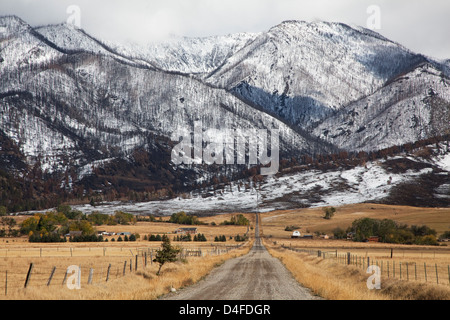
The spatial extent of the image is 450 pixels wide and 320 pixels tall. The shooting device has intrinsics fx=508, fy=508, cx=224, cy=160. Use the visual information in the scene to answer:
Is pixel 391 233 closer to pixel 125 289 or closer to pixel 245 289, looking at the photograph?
Answer: pixel 245 289

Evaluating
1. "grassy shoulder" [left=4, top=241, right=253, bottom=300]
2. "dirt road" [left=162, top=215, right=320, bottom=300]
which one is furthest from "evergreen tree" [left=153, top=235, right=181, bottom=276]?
"dirt road" [left=162, top=215, right=320, bottom=300]

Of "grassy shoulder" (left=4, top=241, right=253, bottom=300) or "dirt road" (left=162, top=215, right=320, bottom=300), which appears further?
"dirt road" (left=162, top=215, right=320, bottom=300)

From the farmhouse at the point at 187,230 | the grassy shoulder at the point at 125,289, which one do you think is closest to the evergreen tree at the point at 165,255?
the grassy shoulder at the point at 125,289

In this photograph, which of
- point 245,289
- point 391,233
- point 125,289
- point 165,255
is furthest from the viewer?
point 391,233

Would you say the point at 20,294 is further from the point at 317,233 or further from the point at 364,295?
the point at 317,233

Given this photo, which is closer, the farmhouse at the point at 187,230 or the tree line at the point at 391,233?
the tree line at the point at 391,233

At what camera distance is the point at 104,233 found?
174125 millimetres

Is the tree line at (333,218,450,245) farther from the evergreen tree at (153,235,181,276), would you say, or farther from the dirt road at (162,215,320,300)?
the dirt road at (162,215,320,300)

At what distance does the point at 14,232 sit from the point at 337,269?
14855 cm

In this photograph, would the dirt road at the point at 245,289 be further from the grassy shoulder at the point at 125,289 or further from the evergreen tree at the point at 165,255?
the evergreen tree at the point at 165,255

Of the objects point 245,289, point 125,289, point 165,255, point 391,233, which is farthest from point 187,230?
point 125,289

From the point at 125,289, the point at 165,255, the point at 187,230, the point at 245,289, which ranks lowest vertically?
the point at 187,230

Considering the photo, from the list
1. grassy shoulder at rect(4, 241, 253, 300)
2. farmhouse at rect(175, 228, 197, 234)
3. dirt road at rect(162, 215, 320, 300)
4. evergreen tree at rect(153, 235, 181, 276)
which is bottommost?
farmhouse at rect(175, 228, 197, 234)

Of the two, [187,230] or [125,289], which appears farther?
[187,230]
